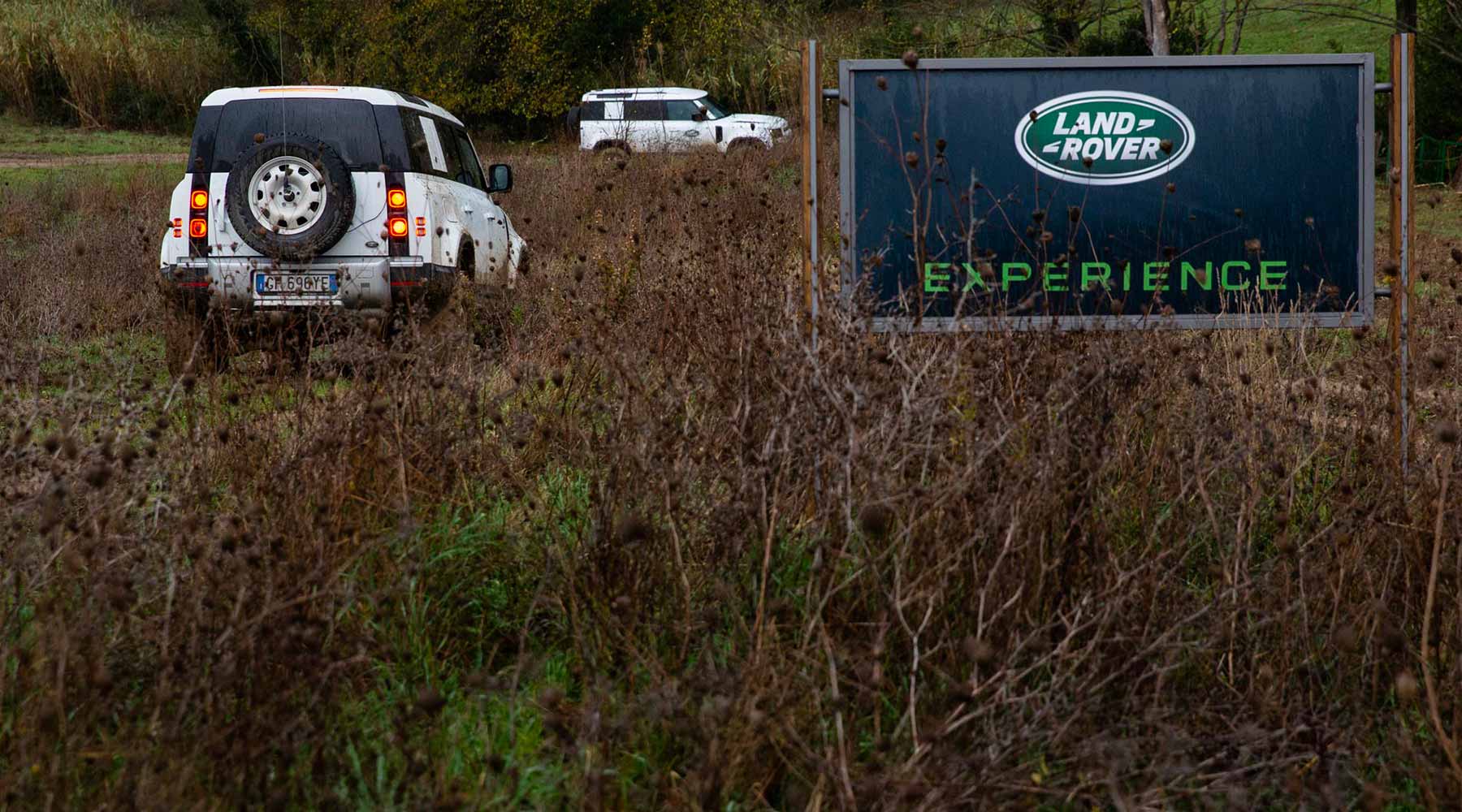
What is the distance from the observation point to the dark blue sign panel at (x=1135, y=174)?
527 cm

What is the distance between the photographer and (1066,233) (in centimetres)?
530

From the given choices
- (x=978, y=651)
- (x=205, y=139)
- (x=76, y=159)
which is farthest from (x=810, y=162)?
(x=76, y=159)

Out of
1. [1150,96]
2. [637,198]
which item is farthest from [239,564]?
[637,198]

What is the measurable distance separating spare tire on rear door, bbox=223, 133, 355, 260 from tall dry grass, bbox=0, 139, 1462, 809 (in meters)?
2.80

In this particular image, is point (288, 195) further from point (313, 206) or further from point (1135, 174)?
point (1135, 174)

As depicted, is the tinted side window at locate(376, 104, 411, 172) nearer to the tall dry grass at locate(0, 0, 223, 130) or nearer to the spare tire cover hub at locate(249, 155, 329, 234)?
the spare tire cover hub at locate(249, 155, 329, 234)

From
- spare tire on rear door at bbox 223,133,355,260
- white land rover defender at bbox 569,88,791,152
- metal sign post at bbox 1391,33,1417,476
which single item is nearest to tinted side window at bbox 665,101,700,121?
white land rover defender at bbox 569,88,791,152

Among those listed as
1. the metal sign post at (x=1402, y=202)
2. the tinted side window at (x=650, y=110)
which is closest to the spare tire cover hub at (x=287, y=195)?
the metal sign post at (x=1402, y=202)

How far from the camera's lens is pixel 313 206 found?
26.6ft

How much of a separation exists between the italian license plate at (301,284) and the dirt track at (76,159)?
15.9m

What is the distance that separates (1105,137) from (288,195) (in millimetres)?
4661

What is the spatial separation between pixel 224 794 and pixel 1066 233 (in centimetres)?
358

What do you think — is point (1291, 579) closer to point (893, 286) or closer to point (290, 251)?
point (893, 286)

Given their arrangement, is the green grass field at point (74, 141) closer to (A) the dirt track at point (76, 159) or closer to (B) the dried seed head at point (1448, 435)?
(A) the dirt track at point (76, 159)
